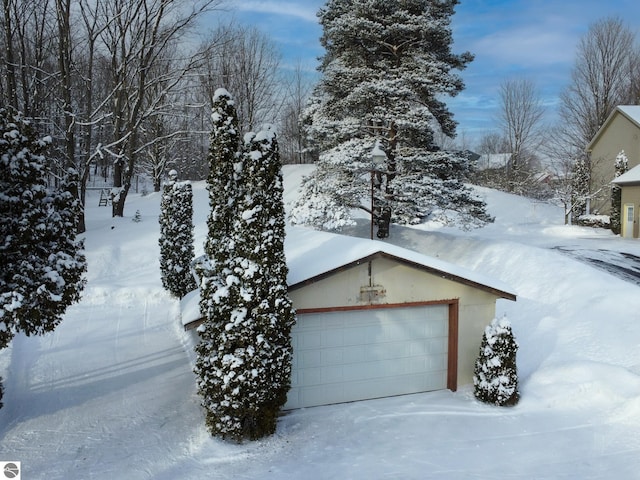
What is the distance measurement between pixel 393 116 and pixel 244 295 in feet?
43.2

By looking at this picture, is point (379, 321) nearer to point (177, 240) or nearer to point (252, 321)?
A: point (252, 321)

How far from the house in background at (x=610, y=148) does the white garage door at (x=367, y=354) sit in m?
24.5

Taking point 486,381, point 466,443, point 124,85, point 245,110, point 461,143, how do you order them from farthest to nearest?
point 461,143, point 245,110, point 124,85, point 486,381, point 466,443

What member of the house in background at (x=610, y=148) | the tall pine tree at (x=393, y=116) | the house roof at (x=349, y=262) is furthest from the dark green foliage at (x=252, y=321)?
the house in background at (x=610, y=148)

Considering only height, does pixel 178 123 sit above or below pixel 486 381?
above

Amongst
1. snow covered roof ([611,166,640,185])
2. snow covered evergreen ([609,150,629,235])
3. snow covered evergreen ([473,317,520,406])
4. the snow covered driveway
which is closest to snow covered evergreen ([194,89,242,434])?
snow covered evergreen ([473,317,520,406])

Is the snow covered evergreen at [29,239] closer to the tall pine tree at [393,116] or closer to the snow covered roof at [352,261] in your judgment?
the snow covered roof at [352,261]

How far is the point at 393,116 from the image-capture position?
60.3 feet

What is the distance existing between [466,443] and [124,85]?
23.8 m

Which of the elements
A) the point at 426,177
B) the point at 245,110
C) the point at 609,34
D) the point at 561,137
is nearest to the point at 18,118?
the point at 426,177

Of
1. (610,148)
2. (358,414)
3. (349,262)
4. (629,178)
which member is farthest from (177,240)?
(610,148)

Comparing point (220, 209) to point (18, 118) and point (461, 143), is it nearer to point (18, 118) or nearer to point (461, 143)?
point (18, 118)

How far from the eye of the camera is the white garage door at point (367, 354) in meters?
8.70

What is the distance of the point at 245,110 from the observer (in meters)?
35.4
